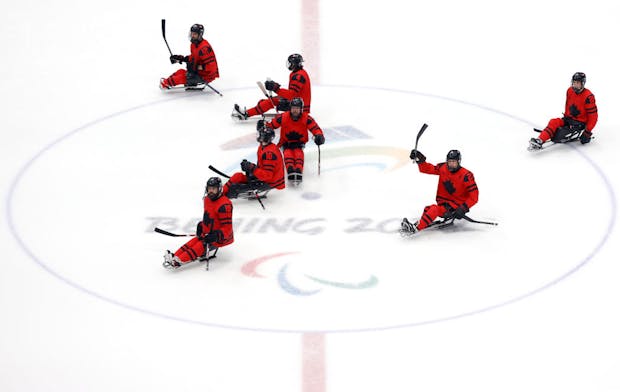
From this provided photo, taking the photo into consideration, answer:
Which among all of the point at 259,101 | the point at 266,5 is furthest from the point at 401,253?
the point at 266,5

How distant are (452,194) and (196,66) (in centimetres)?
317

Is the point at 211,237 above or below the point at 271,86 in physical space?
below

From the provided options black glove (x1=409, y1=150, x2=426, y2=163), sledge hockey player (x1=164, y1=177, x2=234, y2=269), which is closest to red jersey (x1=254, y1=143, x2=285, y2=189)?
sledge hockey player (x1=164, y1=177, x2=234, y2=269)

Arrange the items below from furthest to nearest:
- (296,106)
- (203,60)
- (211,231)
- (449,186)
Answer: (203,60) → (296,106) → (449,186) → (211,231)

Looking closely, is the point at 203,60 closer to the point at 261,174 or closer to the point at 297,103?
the point at 297,103

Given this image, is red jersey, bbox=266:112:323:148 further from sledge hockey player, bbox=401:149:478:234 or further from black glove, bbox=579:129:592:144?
black glove, bbox=579:129:592:144

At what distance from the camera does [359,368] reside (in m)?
6.63

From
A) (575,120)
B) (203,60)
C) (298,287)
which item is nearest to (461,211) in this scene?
(298,287)

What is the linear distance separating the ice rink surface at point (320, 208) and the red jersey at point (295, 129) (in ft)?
0.92

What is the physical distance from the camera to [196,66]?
10.1 metres

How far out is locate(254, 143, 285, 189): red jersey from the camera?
8.26 m

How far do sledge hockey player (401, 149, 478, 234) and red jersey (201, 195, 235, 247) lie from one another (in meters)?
1.24

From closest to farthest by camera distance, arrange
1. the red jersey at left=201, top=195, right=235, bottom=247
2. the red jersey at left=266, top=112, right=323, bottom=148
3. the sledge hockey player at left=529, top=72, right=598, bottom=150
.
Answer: the red jersey at left=201, top=195, right=235, bottom=247 → the red jersey at left=266, top=112, right=323, bottom=148 → the sledge hockey player at left=529, top=72, right=598, bottom=150

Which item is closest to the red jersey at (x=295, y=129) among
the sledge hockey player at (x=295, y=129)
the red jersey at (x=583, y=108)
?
the sledge hockey player at (x=295, y=129)
